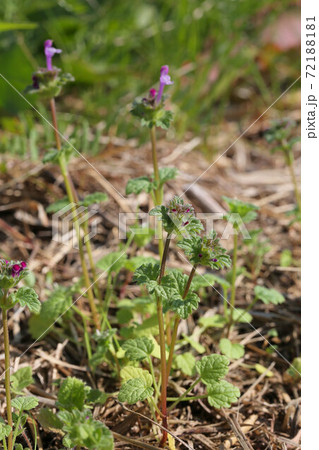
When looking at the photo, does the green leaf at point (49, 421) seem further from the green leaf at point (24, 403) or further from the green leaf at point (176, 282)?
the green leaf at point (176, 282)

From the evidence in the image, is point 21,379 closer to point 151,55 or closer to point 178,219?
point 178,219

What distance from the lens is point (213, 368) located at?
139 cm

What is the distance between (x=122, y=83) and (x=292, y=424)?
2.24 m

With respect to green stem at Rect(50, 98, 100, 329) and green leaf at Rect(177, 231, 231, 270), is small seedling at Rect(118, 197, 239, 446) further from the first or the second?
green stem at Rect(50, 98, 100, 329)

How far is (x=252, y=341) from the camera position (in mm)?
1842

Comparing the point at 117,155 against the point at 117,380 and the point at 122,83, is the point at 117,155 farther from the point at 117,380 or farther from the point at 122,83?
the point at 117,380

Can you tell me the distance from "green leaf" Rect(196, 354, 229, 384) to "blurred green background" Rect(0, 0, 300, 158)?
5.54 feet

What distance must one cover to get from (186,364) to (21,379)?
1.60ft

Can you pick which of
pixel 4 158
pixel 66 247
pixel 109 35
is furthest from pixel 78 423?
pixel 109 35

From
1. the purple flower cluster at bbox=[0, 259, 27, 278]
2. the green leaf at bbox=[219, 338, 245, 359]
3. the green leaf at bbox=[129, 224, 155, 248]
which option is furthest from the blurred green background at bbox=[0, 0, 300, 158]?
the purple flower cluster at bbox=[0, 259, 27, 278]

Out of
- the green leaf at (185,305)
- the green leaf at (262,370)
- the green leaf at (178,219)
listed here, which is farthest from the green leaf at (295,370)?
the green leaf at (178,219)

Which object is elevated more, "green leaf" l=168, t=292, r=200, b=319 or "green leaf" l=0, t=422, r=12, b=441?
"green leaf" l=168, t=292, r=200, b=319

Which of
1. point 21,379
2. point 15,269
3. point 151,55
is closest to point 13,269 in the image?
point 15,269

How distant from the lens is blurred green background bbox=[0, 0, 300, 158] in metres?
2.93
